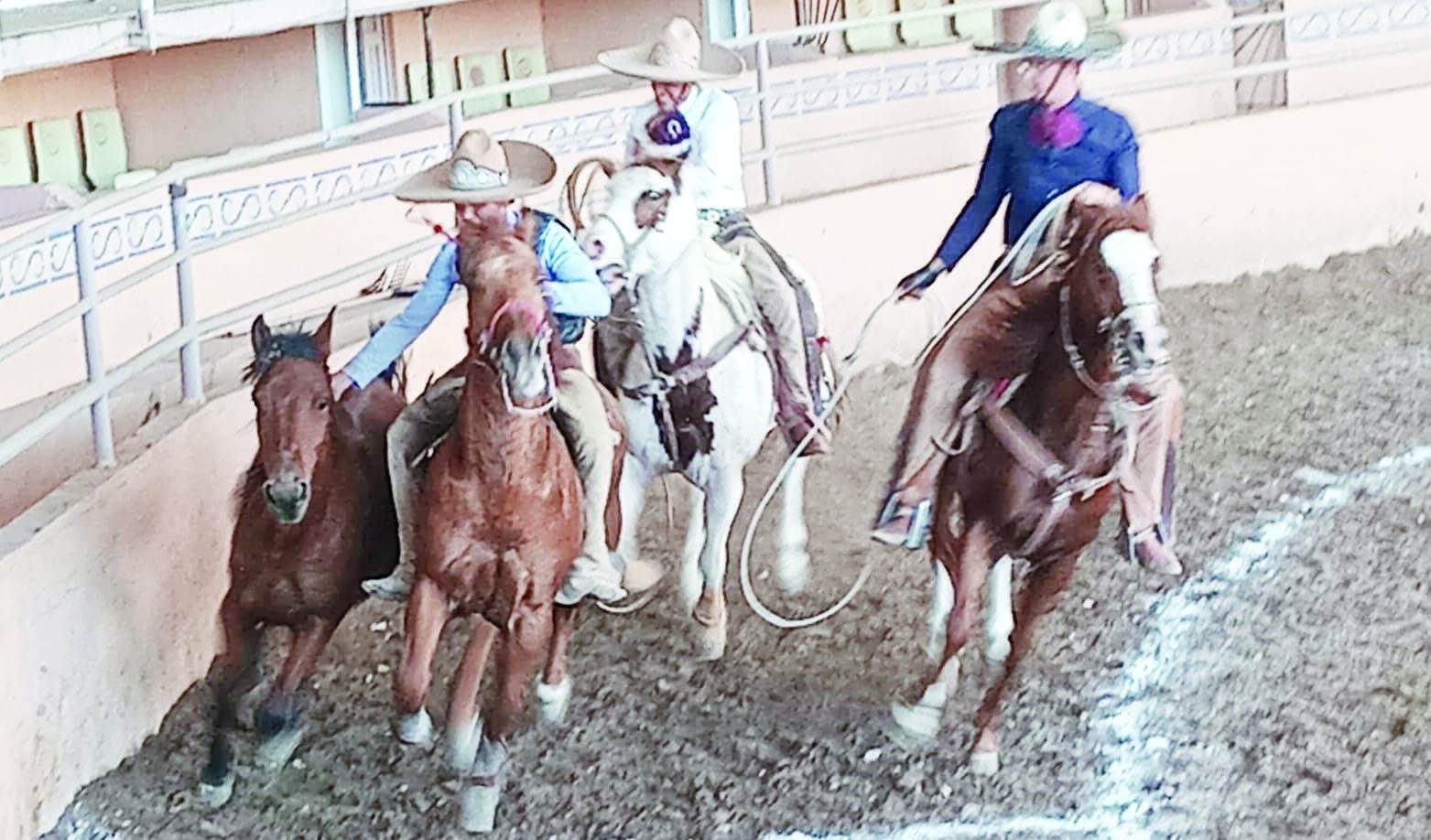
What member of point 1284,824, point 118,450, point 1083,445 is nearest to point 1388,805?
point 1284,824

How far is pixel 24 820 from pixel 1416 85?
37.1 feet

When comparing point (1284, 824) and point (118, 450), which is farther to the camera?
point (118, 450)

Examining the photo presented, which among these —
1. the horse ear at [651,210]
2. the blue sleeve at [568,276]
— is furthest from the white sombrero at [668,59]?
the blue sleeve at [568,276]

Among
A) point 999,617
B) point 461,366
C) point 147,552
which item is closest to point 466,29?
point 147,552

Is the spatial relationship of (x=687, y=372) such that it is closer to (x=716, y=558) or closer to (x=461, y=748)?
(x=716, y=558)

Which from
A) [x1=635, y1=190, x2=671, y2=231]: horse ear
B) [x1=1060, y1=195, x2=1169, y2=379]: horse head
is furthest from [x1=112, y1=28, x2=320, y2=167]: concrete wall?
[x1=1060, y1=195, x2=1169, y2=379]: horse head

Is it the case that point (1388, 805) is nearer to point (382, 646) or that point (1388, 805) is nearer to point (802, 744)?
point (802, 744)

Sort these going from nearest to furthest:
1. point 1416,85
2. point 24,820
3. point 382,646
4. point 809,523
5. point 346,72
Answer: point 24,820 < point 382,646 < point 809,523 < point 346,72 < point 1416,85

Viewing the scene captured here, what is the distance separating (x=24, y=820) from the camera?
5781 mm

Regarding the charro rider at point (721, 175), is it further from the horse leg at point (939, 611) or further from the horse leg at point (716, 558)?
the horse leg at point (939, 611)

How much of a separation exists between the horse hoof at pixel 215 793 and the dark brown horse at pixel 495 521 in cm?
53

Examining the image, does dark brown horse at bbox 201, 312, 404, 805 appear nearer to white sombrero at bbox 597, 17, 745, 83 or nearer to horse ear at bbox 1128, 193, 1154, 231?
white sombrero at bbox 597, 17, 745, 83

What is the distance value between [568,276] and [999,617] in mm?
2051

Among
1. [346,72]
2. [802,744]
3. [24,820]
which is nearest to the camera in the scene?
[24,820]
